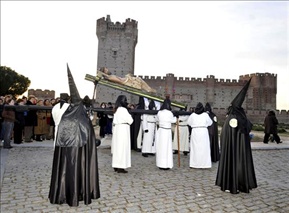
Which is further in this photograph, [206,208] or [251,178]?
[251,178]

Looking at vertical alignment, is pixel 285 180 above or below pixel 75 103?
below

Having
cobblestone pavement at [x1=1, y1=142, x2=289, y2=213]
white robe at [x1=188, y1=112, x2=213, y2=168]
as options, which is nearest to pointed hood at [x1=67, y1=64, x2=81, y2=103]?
cobblestone pavement at [x1=1, y1=142, x2=289, y2=213]

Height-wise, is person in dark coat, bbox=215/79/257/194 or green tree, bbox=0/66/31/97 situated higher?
green tree, bbox=0/66/31/97

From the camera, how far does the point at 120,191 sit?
15.6 feet

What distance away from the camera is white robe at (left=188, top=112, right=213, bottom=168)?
707 cm

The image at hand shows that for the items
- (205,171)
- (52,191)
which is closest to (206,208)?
(52,191)

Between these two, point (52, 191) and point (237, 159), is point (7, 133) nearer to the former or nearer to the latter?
point (52, 191)

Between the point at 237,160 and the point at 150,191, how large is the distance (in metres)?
1.75

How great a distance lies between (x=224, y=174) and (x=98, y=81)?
539 cm

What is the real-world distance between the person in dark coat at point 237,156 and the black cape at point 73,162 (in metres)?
2.53

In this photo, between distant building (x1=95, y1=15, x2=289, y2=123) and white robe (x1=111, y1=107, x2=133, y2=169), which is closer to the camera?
white robe (x1=111, y1=107, x2=133, y2=169)

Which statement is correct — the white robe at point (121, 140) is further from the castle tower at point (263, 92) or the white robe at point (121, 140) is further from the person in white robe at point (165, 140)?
the castle tower at point (263, 92)

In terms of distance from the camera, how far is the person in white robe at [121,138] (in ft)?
Answer: 20.4

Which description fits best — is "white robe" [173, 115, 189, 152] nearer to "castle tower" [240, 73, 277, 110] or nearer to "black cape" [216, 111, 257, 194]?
"black cape" [216, 111, 257, 194]
